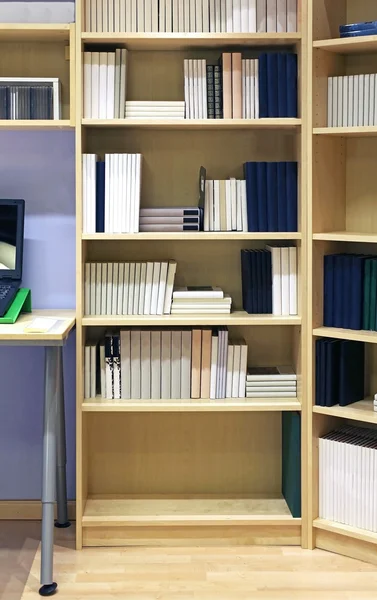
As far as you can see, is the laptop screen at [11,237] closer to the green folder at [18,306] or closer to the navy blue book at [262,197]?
the green folder at [18,306]

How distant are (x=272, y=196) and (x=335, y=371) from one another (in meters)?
0.70

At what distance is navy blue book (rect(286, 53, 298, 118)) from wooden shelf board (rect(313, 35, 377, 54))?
4.9 inches

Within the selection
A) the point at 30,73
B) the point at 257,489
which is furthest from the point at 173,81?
the point at 257,489

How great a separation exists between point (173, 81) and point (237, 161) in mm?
406

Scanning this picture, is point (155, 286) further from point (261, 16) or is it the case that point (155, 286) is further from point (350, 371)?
point (261, 16)

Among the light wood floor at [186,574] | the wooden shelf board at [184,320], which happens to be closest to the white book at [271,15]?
the wooden shelf board at [184,320]

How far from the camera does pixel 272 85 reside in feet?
10.6

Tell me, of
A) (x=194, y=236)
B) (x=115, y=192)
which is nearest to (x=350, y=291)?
(x=194, y=236)

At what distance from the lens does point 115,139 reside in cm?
347

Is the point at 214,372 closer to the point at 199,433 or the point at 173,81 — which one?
the point at 199,433

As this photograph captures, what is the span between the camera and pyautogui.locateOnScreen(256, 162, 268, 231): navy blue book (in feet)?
10.7

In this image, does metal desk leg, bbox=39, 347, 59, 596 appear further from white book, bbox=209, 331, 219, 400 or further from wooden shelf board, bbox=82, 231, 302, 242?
white book, bbox=209, 331, 219, 400

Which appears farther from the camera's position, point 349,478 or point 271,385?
point 271,385

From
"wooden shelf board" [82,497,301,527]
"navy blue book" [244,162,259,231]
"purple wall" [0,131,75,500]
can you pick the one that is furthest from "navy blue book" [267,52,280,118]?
"wooden shelf board" [82,497,301,527]
